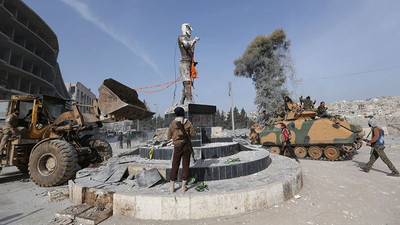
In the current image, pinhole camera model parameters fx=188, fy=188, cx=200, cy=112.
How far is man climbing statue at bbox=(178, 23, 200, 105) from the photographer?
7.19m

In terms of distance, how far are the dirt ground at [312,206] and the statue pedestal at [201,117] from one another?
3360 millimetres

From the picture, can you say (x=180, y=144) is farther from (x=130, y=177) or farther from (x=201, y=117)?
(x=201, y=117)

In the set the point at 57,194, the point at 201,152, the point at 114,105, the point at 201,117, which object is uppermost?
the point at 114,105

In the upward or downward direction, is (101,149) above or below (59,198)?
above

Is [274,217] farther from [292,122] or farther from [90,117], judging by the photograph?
[292,122]

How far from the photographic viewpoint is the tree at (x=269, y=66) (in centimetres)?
2750

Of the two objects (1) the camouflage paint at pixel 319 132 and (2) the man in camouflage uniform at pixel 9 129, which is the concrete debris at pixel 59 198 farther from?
(1) the camouflage paint at pixel 319 132

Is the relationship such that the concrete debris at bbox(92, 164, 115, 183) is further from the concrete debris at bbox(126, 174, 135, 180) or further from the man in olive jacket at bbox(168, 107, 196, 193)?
the man in olive jacket at bbox(168, 107, 196, 193)

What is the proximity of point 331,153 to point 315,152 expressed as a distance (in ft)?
2.20

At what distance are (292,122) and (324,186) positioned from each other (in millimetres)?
6268

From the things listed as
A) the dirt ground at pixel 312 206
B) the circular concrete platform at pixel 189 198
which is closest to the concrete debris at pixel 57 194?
the dirt ground at pixel 312 206

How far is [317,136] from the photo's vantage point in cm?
936

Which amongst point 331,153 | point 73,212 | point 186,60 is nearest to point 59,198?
point 73,212

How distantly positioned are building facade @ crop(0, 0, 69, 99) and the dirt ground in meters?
25.2
